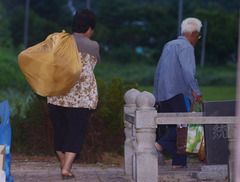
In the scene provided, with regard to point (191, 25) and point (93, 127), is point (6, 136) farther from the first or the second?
point (191, 25)

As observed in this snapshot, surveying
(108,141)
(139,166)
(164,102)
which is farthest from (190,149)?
(108,141)

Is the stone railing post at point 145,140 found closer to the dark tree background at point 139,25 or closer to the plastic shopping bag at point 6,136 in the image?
the plastic shopping bag at point 6,136

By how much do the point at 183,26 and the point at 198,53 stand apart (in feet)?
→ 190

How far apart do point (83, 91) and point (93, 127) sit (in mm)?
1936

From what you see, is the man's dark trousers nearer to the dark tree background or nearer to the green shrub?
the green shrub

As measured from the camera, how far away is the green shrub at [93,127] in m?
7.44

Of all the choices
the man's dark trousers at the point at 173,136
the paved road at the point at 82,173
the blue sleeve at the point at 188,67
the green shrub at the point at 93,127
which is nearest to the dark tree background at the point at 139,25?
the green shrub at the point at 93,127

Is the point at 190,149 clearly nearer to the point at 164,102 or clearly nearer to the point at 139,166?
the point at 164,102

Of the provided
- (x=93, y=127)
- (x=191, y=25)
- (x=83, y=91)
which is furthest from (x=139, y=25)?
(x=83, y=91)

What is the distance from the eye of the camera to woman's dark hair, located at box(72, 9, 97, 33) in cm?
574

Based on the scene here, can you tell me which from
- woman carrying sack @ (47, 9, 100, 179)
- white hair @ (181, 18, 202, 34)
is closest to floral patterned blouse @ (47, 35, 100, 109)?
woman carrying sack @ (47, 9, 100, 179)

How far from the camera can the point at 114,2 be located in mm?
72375

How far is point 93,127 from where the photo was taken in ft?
24.7

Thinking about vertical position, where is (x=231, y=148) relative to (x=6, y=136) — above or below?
below
